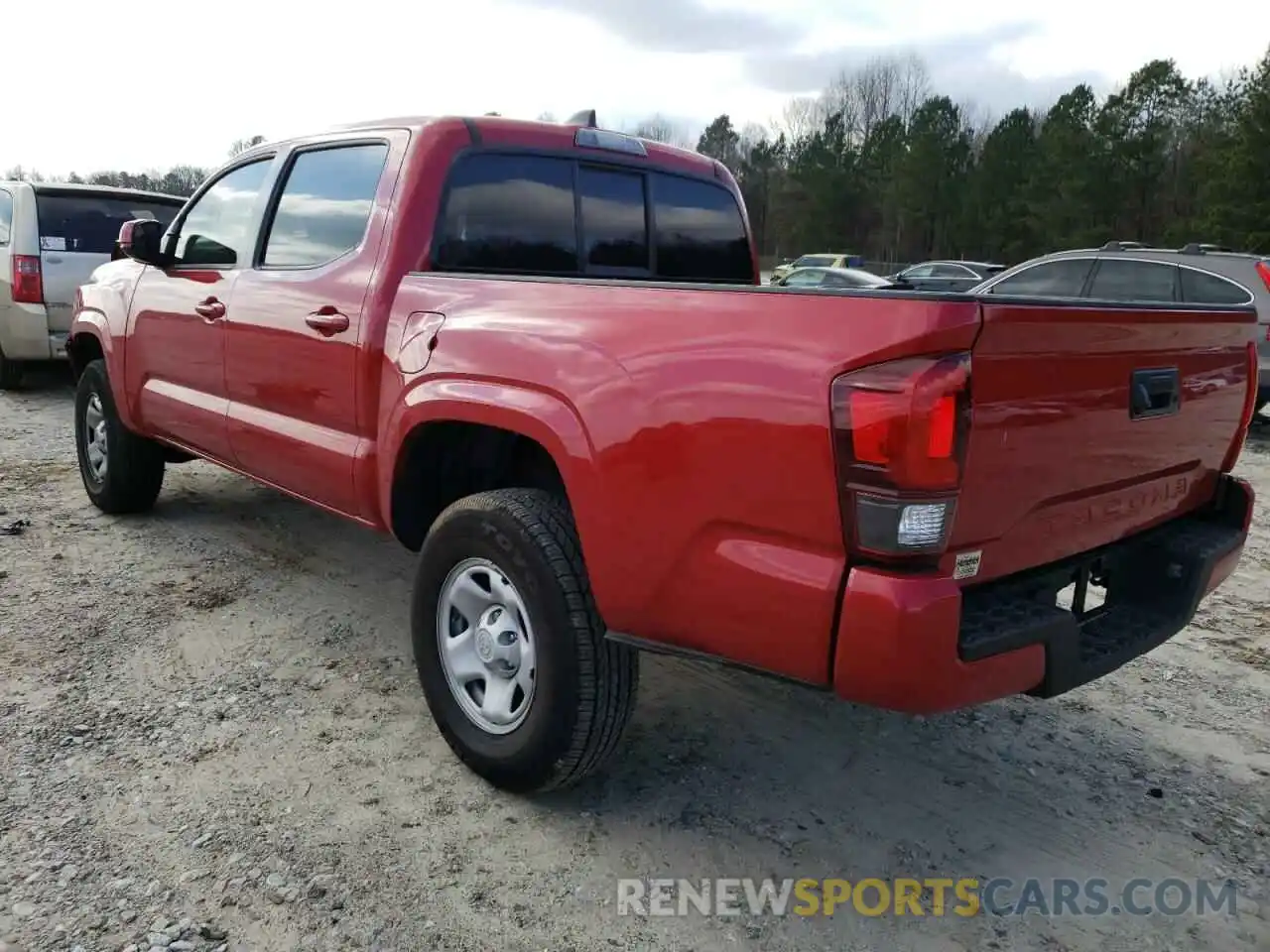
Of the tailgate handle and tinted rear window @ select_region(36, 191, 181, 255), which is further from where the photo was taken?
tinted rear window @ select_region(36, 191, 181, 255)

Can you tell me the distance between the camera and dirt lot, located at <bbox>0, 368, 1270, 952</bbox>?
2373mm

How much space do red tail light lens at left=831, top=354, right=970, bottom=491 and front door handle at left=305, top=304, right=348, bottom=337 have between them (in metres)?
1.98

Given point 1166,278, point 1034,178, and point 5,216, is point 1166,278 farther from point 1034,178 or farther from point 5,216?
point 1034,178

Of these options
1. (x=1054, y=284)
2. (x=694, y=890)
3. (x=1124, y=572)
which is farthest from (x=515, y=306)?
(x=1054, y=284)

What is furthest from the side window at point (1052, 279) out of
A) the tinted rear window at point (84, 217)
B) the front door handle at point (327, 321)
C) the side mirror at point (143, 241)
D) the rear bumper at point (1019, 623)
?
the tinted rear window at point (84, 217)

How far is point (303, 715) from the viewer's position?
10.9ft

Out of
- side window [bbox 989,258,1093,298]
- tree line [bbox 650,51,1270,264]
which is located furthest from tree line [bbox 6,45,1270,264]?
side window [bbox 989,258,1093,298]

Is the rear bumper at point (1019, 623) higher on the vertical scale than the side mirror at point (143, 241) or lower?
lower

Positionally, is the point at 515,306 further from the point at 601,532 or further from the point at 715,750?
the point at 715,750

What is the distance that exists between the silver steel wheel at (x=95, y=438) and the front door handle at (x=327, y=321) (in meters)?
2.49

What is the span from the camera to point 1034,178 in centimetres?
4447

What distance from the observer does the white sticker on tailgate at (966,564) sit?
2090mm

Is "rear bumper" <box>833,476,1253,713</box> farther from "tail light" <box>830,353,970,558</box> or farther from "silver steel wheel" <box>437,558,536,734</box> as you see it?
"silver steel wheel" <box>437,558,536,734</box>

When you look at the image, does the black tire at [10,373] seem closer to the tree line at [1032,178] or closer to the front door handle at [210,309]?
the front door handle at [210,309]
